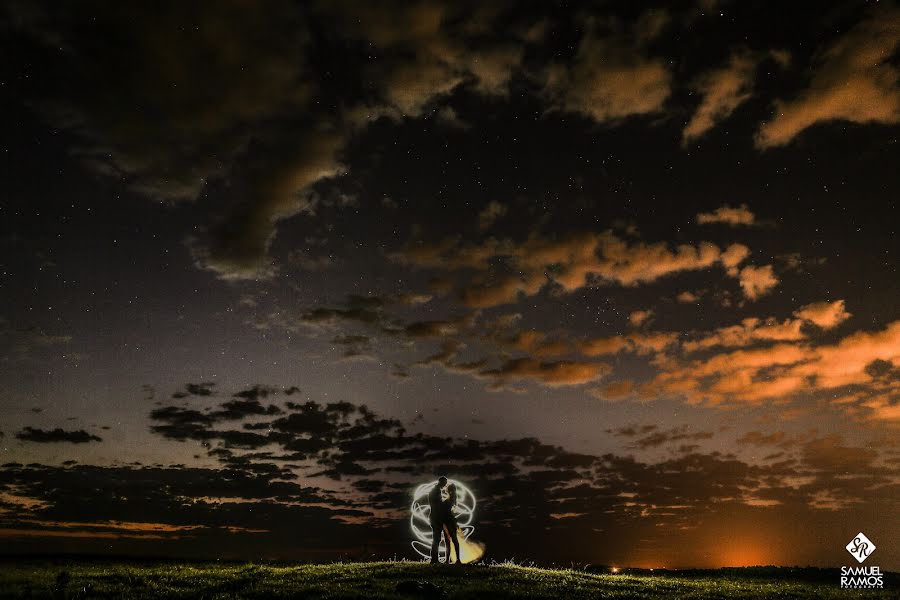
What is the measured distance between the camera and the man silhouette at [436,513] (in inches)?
1160

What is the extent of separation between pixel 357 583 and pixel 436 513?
6.47 meters

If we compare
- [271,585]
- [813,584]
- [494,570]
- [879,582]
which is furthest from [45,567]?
[879,582]

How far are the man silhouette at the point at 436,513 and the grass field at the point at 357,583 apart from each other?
1007 millimetres

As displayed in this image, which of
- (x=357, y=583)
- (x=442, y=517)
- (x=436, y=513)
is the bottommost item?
(x=357, y=583)

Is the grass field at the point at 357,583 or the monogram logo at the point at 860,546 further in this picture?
the monogram logo at the point at 860,546

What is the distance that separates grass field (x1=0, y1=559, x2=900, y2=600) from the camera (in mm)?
21406

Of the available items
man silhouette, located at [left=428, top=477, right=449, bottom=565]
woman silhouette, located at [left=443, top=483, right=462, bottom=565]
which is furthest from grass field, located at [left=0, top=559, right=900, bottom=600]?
woman silhouette, located at [left=443, top=483, right=462, bottom=565]

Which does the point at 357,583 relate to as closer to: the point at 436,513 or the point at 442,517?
the point at 436,513

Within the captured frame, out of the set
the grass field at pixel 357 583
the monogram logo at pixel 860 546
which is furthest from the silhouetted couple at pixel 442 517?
the monogram logo at pixel 860 546

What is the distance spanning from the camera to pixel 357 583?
79.1ft

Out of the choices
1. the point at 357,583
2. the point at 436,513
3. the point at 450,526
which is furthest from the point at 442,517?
the point at 357,583

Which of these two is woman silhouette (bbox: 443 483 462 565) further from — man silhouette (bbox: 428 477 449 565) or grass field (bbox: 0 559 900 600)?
grass field (bbox: 0 559 900 600)

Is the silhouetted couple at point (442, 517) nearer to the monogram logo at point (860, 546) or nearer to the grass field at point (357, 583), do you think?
the grass field at point (357, 583)

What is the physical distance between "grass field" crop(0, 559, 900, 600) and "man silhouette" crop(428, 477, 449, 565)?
1.01m
